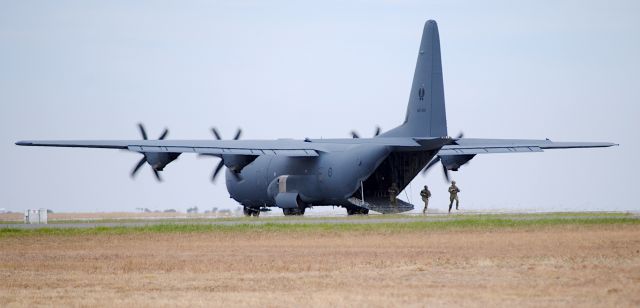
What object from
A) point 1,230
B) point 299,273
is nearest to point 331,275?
point 299,273

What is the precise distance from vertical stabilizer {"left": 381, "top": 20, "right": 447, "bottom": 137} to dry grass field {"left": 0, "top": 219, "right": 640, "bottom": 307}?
14465 mm

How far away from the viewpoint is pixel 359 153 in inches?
2156

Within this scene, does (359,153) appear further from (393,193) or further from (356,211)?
(356,211)

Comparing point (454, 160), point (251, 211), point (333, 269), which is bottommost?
point (333, 269)

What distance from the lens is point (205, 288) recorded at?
2358 cm

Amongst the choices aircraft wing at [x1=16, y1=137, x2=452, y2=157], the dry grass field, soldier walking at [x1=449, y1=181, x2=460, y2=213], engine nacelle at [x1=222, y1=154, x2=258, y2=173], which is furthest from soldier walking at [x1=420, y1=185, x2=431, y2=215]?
the dry grass field

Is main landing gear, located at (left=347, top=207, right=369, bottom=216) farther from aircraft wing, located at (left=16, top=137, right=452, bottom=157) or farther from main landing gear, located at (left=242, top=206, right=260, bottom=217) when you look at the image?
main landing gear, located at (left=242, top=206, right=260, bottom=217)

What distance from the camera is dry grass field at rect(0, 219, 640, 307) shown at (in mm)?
21688

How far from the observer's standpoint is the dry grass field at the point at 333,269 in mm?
21688

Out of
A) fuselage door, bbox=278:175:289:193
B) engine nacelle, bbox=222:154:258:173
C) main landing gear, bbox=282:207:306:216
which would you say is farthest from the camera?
main landing gear, bbox=282:207:306:216

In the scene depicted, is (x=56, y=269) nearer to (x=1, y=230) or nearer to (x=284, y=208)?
(x=1, y=230)

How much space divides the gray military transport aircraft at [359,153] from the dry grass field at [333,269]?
14.5 m

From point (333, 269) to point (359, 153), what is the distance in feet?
91.8

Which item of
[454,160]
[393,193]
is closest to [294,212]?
[393,193]
